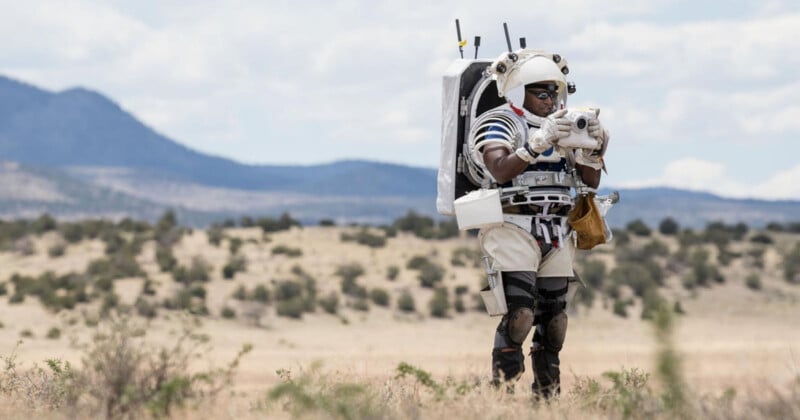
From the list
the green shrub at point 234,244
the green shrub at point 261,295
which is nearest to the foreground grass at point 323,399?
the green shrub at point 261,295

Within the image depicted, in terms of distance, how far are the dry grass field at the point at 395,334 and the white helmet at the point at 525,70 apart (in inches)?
76.3

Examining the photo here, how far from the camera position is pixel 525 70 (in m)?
7.81

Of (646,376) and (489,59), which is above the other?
(489,59)

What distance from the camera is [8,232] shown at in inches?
1489

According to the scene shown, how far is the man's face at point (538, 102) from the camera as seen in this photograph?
790 centimetres

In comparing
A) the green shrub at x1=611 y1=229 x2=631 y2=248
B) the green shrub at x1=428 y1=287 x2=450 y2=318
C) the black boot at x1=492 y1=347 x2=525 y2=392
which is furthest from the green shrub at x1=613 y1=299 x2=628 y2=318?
the black boot at x1=492 y1=347 x2=525 y2=392

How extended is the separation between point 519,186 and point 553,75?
0.79m

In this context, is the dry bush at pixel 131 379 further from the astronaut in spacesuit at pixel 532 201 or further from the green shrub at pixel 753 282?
the green shrub at pixel 753 282

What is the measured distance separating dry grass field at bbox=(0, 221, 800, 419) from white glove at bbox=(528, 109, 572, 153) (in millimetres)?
1477

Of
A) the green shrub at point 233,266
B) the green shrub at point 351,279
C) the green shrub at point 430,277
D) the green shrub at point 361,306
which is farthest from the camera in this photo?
the green shrub at point 430,277

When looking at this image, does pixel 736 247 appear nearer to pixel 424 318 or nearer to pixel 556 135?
pixel 424 318

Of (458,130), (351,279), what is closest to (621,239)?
(351,279)

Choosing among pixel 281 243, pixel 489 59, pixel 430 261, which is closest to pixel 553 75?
pixel 489 59

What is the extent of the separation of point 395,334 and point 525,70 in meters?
19.7
